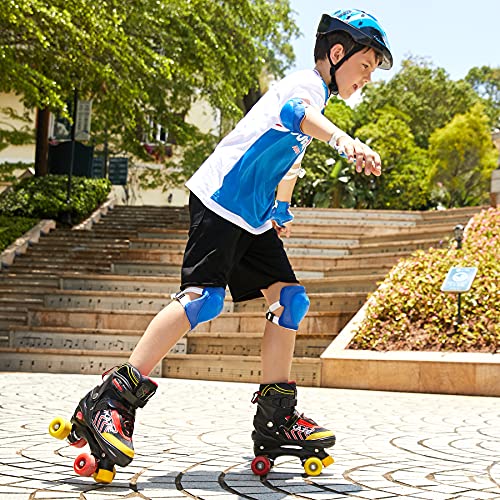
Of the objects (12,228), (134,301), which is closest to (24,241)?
(12,228)

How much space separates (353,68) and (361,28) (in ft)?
0.52

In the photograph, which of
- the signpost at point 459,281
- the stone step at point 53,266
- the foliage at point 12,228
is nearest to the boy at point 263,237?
the signpost at point 459,281

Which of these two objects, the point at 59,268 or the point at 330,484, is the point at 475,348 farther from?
the point at 59,268

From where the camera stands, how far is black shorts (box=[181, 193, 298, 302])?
301 cm

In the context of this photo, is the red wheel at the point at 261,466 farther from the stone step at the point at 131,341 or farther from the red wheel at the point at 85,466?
the stone step at the point at 131,341

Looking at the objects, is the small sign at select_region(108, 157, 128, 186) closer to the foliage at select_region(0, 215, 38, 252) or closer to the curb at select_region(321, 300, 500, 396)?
the foliage at select_region(0, 215, 38, 252)

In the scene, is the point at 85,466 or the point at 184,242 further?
the point at 184,242

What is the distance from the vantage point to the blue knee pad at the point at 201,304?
2945mm

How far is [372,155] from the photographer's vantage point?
8.71ft

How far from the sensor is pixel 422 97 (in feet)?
132

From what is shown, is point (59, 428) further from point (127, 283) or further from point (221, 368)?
point (127, 283)

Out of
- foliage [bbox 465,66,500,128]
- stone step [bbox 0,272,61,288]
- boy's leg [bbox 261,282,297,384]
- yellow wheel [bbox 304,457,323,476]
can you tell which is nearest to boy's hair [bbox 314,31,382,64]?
boy's leg [bbox 261,282,297,384]

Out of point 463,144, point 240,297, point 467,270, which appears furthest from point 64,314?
point 463,144

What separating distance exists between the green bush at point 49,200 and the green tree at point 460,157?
16182 mm
